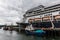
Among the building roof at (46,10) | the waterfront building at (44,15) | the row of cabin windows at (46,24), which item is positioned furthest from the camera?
the building roof at (46,10)

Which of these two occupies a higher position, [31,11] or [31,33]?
[31,11]

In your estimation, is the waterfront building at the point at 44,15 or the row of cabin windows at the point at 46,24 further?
the waterfront building at the point at 44,15

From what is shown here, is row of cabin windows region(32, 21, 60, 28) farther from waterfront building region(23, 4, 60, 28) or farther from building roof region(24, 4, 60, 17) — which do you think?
building roof region(24, 4, 60, 17)

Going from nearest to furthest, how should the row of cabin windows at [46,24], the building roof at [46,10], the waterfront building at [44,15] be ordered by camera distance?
the row of cabin windows at [46,24]
the waterfront building at [44,15]
the building roof at [46,10]

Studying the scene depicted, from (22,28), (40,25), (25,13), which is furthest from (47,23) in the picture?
(25,13)

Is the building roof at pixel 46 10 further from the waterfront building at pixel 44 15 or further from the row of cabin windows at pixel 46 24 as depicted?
the row of cabin windows at pixel 46 24

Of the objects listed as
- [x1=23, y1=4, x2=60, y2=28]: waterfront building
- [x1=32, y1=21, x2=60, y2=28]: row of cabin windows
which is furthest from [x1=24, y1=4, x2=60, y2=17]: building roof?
[x1=32, y1=21, x2=60, y2=28]: row of cabin windows

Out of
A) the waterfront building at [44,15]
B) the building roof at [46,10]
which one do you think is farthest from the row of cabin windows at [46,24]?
the building roof at [46,10]

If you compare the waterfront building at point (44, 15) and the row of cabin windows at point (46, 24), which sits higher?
the waterfront building at point (44, 15)

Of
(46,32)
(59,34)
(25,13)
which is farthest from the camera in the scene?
(25,13)

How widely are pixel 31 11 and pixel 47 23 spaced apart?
35946 mm

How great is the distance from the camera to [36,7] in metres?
97.7

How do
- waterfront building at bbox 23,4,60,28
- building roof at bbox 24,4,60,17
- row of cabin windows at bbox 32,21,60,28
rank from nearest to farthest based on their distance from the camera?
1. row of cabin windows at bbox 32,21,60,28
2. waterfront building at bbox 23,4,60,28
3. building roof at bbox 24,4,60,17

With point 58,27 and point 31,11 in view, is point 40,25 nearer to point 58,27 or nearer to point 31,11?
point 58,27
